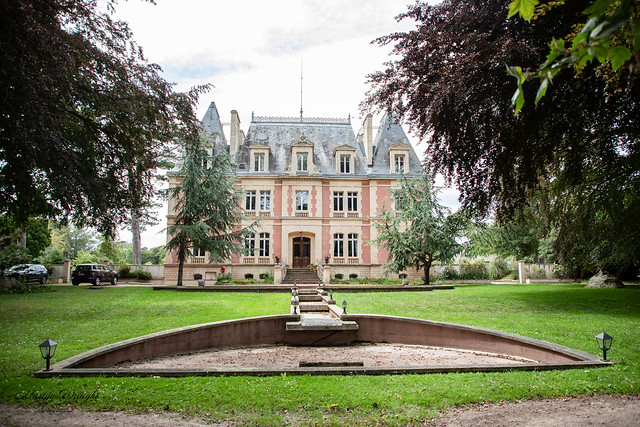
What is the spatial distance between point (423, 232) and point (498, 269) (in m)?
14.0

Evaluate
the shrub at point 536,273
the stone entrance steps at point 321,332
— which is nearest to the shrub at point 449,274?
the shrub at point 536,273

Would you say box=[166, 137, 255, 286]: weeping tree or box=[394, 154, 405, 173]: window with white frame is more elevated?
box=[394, 154, 405, 173]: window with white frame

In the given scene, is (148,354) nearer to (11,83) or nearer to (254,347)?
(254,347)

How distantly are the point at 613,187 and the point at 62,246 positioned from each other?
235ft

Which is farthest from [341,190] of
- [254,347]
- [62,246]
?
[62,246]

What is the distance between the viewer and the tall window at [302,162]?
35.5m

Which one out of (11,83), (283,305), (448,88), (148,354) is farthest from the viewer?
(283,305)

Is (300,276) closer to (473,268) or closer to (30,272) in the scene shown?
(473,268)

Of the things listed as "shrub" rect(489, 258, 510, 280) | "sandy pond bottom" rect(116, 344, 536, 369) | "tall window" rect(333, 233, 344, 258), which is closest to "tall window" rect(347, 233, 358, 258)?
"tall window" rect(333, 233, 344, 258)

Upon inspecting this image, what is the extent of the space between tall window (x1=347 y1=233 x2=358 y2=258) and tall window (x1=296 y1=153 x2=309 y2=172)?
667 cm

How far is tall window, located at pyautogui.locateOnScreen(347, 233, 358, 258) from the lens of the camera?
34688 millimetres

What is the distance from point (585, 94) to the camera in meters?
11.6

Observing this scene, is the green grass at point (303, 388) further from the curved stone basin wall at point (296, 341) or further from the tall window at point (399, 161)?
the tall window at point (399, 161)

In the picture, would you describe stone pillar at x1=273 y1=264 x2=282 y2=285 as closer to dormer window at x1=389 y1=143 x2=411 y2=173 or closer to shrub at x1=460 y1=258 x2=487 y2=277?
dormer window at x1=389 y1=143 x2=411 y2=173
